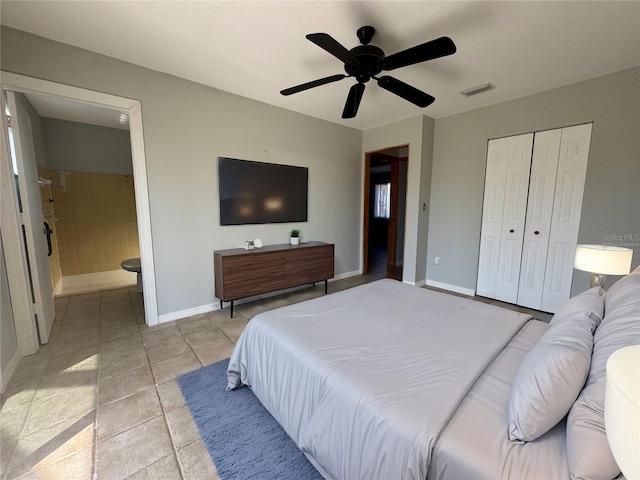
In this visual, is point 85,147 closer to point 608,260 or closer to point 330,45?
point 330,45

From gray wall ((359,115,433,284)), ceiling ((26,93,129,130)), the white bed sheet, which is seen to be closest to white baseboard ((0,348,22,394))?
ceiling ((26,93,129,130))

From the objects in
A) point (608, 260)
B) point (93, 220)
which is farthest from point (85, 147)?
point (608, 260)

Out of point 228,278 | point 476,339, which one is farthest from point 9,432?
point 476,339

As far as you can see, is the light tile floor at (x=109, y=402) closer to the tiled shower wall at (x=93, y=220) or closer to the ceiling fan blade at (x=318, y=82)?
the tiled shower wall at (x=93, y=220)

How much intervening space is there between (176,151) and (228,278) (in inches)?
58.5

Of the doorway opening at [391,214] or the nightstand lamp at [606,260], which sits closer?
the nightstand lamp at [606,260]

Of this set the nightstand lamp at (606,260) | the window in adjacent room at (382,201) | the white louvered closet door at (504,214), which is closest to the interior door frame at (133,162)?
the nightstand lamp at (606,260)

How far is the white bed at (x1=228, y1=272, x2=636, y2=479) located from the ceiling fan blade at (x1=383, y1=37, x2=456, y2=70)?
170 cm

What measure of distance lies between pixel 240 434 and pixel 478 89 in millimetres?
3955

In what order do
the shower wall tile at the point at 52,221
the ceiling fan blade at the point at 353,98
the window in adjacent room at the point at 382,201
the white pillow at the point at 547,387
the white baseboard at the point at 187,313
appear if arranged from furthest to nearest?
the window in adjacent room at the point at 382,201
the shower wall tile at the point at 52,221
the white baseboard at the point at 187,313
the ceiling fan blade at the point at 353,98
the white pillow at the point at 547,387

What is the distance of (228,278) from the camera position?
3.02 meters

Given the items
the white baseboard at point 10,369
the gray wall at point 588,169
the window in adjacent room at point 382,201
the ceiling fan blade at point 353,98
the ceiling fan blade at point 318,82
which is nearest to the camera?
the white baseboard at point 10,369

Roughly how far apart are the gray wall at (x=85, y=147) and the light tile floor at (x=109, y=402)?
2.38 metres

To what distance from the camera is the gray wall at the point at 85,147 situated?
3832 mm
